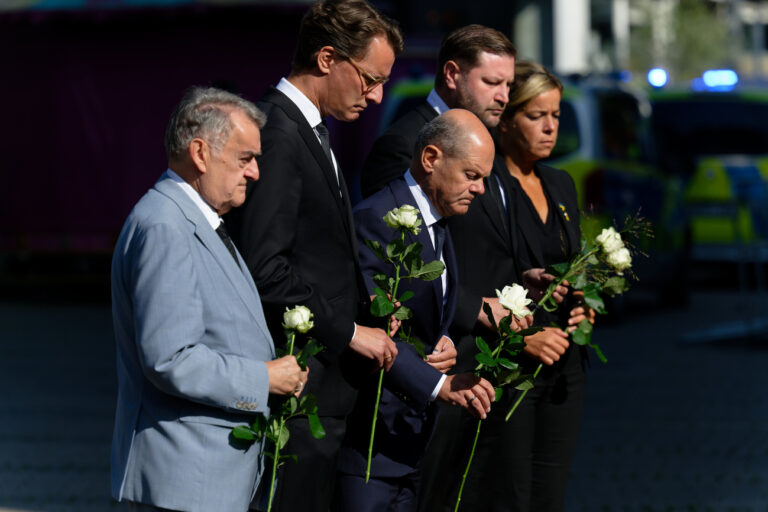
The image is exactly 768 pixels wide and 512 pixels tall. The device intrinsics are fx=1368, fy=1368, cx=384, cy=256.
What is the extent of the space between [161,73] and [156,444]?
1327cm

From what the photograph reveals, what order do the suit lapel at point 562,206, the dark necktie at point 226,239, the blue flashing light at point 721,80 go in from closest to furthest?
the dark necktie at point 226,239 → the suit lapel at point 562,206 → the blue flashing light at point 721,80

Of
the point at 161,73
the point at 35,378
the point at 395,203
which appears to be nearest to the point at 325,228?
the point at 395,203

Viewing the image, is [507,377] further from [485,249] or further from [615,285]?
[485,249]

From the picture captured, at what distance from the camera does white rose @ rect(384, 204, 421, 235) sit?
378 cm

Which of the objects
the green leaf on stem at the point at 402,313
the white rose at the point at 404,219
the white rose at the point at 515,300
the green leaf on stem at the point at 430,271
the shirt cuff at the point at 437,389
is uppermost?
the white rose at the point at 404,219

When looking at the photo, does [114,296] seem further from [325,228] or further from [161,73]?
[161,73]

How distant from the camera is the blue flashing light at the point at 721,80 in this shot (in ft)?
53.7

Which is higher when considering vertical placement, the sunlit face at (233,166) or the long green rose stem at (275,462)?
the sunlit face at (233,166)

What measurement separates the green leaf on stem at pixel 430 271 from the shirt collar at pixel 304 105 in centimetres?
52

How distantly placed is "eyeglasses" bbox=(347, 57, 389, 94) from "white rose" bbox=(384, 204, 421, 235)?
0.37 meters

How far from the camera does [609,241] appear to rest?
166 inches

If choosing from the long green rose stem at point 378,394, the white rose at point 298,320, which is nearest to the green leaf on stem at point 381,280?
the long green rose stem at point 378,394

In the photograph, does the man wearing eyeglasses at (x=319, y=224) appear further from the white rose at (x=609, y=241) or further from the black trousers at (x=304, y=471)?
the white rose at (x=609, y=241)

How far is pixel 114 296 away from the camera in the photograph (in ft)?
11.1
